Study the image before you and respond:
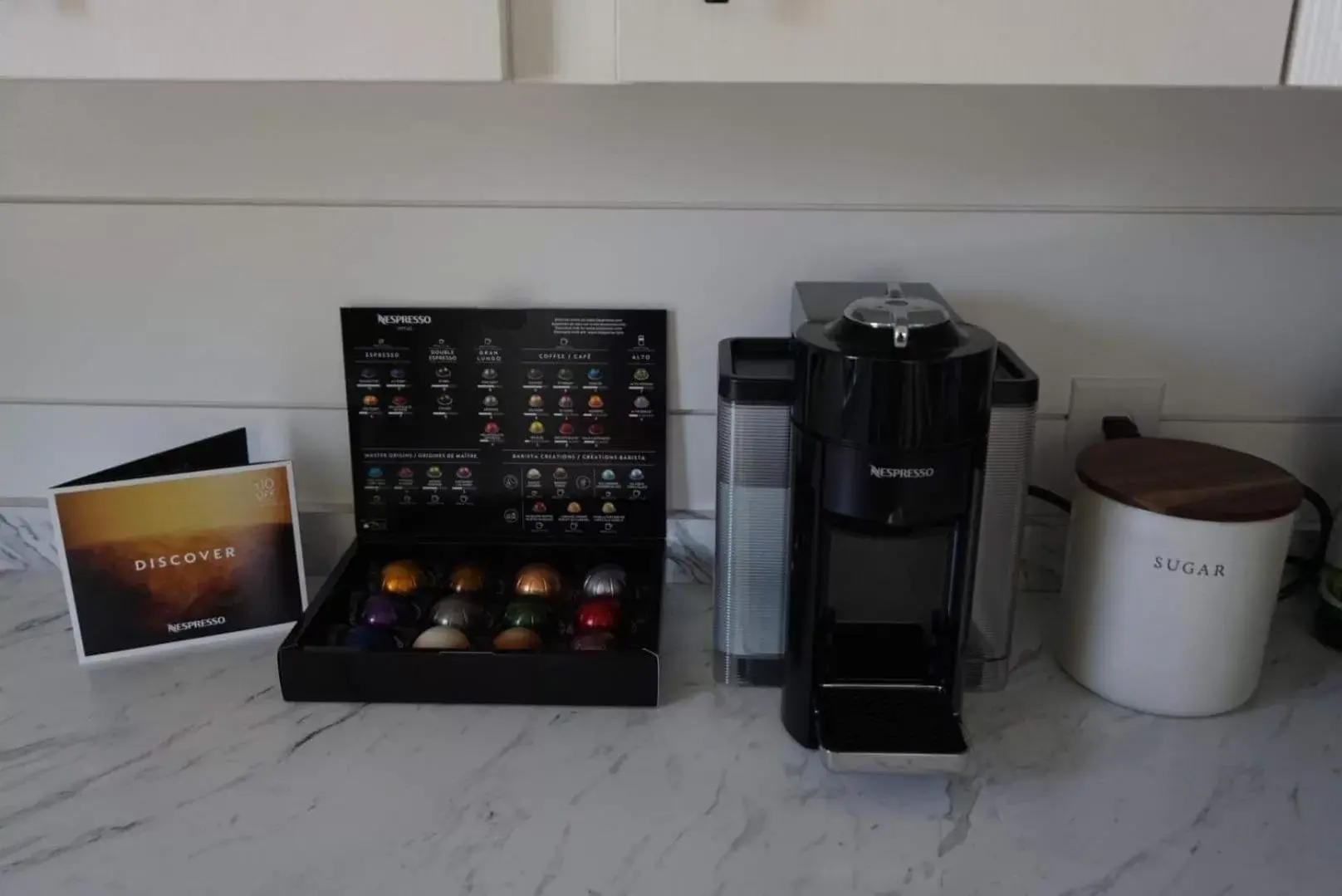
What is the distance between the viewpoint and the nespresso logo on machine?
0.79 m

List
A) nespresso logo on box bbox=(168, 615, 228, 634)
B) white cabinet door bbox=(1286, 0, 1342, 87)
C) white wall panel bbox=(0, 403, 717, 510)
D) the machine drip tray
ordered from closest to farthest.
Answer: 1. white cabinet door bbox=(1286, 0, 1342, 87)
2. the machine drip tray
3. nespresso logo on box bbox=(168, 615, 228, 634)
4. white wall panel bbox=(0, 403, 717, 510)

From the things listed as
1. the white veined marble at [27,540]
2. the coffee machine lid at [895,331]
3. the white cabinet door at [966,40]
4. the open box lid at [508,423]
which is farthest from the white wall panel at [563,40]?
the white veined marble at [27,540]

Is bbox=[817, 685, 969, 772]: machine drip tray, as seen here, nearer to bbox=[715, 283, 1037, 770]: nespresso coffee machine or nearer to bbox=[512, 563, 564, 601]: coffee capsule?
bbox=[715, 283, 1037, 770]: nespresso coffee machine

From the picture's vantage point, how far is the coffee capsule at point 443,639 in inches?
38.5

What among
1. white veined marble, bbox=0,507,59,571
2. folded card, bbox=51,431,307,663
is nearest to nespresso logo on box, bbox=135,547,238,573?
folded card, bbox=51,431,307,663

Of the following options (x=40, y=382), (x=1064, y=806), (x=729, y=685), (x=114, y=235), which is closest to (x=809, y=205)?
(x=729, y=685)

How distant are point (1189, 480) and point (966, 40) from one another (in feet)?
1.42

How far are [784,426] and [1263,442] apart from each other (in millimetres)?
548

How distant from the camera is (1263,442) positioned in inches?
44.6

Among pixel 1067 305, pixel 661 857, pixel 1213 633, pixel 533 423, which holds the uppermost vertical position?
pixel 1067 305

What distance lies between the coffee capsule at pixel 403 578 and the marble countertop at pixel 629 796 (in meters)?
0.13

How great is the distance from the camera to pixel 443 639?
0.98 metres

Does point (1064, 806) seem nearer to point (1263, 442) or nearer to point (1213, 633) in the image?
point (1213, 633)

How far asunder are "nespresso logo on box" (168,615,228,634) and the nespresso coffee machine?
466 millimetres
